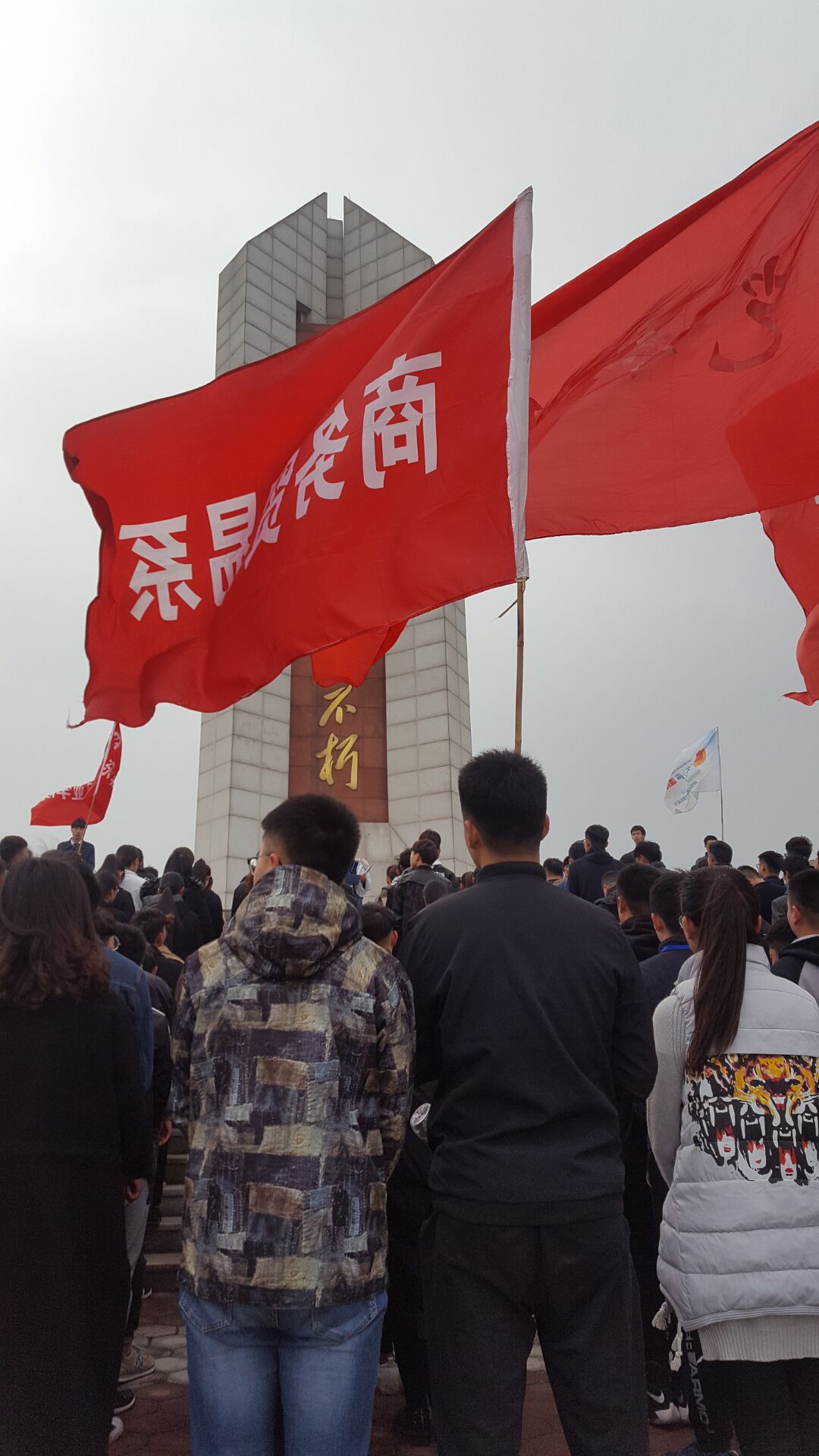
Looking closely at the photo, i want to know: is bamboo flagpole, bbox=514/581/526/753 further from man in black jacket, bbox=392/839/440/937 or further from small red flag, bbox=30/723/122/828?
small red flag, bbox=30/723/122/828

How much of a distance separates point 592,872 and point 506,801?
504 cm

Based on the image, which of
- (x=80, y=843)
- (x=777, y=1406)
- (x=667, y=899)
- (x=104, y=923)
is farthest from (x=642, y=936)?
(x=80, y=843)

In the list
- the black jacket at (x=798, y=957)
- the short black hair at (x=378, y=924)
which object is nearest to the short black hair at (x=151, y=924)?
the short black hair at (x=378, y=924)

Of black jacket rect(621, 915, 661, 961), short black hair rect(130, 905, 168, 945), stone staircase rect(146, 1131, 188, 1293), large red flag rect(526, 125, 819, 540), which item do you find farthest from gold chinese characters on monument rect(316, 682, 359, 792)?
black jacket rect(621, 915, 661, 961)

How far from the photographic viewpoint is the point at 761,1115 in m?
2.37

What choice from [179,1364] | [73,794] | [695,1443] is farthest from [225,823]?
[695,1443]

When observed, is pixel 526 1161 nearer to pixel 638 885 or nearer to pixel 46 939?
pixel 46 939

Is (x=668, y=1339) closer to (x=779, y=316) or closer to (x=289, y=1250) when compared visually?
(x=289, y=1250)

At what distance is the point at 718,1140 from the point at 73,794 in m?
8.15

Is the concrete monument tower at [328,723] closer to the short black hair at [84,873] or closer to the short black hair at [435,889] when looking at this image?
the short black hair at [435,889]

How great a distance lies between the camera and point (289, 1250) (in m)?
1.87

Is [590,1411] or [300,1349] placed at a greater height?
[300,1349]

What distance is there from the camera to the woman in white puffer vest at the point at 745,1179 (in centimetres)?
225

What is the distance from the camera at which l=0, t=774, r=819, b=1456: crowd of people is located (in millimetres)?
1927
